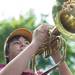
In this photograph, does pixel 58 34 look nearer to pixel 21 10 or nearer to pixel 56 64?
pixel 56 64

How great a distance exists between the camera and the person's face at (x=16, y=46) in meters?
3.50

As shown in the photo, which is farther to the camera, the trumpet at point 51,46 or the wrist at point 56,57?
the wrist at point 56,57

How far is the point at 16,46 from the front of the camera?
3549mm

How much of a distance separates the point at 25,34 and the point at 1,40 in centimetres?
739

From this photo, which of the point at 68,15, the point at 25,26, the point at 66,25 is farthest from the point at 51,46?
the point at 25,26

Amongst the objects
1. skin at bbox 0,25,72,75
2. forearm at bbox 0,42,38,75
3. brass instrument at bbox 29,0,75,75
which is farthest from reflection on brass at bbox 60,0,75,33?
forearm at bbox 0,42,38,75

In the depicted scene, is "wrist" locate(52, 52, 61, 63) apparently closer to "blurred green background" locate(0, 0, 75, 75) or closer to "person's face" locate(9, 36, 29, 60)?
"person's face" locate(9, 36, 29, 60)

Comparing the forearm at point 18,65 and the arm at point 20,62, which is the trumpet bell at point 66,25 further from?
the forearm at point 18,65

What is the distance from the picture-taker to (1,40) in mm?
11055

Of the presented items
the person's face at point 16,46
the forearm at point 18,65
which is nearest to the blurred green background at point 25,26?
the person's face at point 16,46

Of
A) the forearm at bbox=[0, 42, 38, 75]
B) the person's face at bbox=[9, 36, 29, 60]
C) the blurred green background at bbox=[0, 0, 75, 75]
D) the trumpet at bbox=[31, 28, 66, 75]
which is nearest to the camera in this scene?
the forearm at bbox=[0, 42, 38, 75]

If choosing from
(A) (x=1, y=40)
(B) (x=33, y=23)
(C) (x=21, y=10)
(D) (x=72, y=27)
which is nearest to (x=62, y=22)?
(D) (x=72, y=27)

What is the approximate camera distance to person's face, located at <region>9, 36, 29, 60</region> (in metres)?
3.50

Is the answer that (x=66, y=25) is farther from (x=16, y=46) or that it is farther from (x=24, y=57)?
(x=24, y=57)
